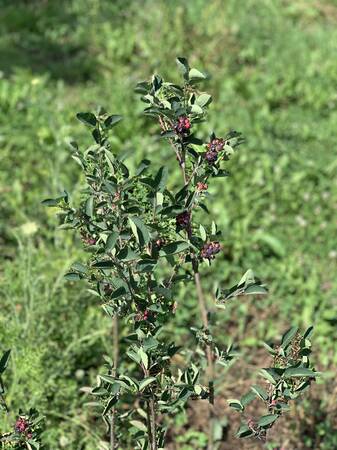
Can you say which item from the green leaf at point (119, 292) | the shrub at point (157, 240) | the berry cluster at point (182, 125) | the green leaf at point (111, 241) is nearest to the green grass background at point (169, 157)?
the shrub at point (157, 240)

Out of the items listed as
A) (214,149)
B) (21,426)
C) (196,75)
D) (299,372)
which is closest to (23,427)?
(21,426)

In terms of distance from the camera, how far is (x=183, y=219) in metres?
1.65

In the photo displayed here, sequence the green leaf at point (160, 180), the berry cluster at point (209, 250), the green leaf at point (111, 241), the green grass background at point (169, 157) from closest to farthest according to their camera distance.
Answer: the green leaf at point (111, 241), the green leaf at point (160, 180), the berry cluster at point (209, 250), the green grass background at point (169, 157)

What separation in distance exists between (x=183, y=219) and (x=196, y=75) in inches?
13.2

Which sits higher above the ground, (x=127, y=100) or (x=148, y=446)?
(x=127, y=100)

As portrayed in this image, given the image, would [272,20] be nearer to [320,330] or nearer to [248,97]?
[248,97]

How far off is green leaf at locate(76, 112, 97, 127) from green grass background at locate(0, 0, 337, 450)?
1.05 meters

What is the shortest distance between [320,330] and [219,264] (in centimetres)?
62

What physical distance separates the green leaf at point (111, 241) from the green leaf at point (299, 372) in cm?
50

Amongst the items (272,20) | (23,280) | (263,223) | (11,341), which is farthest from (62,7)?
(11,341)

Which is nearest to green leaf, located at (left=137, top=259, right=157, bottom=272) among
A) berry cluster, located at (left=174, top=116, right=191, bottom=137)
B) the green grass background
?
berry cluster, located at (left=174, top=116, right=191, bottom=137)

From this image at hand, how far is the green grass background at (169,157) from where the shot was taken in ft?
8.67

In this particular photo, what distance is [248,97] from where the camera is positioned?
4980 millimetres

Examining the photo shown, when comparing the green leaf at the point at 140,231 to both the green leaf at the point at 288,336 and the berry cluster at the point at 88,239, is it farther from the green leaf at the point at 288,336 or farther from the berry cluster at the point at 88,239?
the green leaf at the point at 288,336
